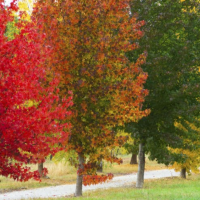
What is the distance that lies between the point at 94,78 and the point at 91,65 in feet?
1.51

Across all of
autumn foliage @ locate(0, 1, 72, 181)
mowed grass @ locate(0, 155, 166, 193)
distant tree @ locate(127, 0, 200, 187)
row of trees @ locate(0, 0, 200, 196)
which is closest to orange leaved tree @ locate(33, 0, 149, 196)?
row of trees @ locate(0, 0, 200, 196)

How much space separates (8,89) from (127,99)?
606 cm

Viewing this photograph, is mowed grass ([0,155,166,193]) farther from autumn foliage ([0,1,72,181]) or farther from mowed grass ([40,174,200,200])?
autumn foliage ([0,1,72,181])

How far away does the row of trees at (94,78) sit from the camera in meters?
7.90

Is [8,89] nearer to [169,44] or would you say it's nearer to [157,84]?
[157,84]

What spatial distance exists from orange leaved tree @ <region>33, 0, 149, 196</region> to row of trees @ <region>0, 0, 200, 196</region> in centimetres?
4

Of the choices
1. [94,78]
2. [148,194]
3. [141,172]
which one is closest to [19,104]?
[94,78]

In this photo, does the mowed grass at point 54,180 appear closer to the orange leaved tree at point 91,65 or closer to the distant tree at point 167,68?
the distant tree at point 167,68

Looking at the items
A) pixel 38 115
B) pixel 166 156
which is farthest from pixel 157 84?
pixel 38 115

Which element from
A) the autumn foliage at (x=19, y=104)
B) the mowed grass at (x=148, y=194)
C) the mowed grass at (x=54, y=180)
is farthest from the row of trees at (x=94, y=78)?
the mowed grass at (x=54, y=180)

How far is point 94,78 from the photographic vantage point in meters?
12.6

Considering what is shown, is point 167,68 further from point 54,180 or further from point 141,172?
point 54,180

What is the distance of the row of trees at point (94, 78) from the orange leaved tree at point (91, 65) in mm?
35

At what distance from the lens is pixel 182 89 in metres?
15.7
